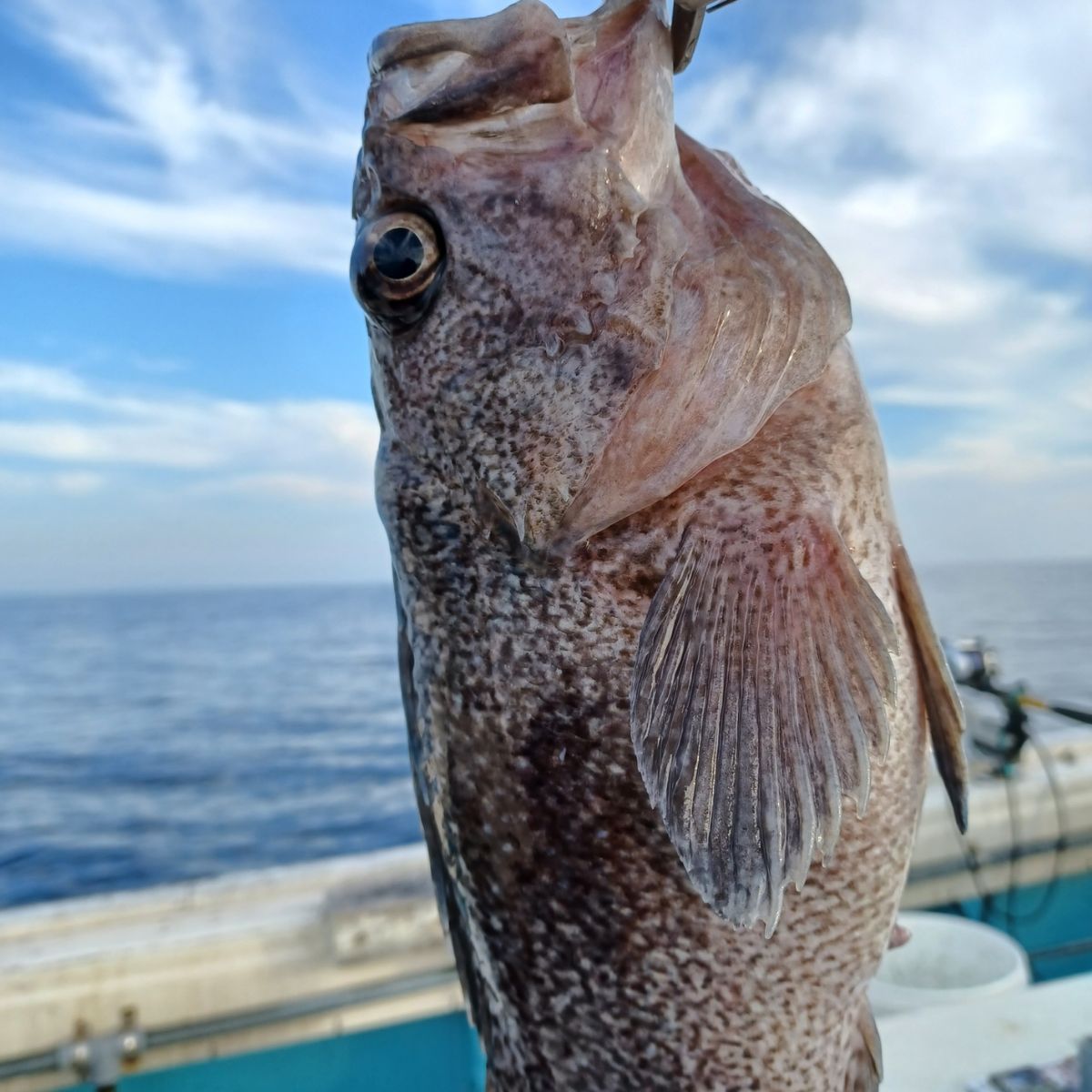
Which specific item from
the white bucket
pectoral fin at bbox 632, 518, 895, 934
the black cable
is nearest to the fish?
pectoral fin at bbox 632, 518, 895, 934

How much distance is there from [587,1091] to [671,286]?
1.34m

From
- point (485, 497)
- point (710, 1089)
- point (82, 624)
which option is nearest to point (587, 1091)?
point (710, 1089)

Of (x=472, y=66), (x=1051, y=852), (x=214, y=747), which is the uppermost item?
(x=472, y=66)

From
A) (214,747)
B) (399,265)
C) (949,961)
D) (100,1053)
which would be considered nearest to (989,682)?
(949,961)

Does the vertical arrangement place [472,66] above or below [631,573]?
above

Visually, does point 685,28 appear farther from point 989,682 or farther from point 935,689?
point 989,682

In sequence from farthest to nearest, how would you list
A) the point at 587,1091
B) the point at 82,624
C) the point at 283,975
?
the point at 82,624, the point at 283,975, the point at 587,1091

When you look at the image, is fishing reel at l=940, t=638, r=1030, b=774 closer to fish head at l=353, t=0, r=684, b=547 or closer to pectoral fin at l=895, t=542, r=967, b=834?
pectoral fin at l=895, t=542, r=967, b=834

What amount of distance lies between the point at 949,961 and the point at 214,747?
82.5ft

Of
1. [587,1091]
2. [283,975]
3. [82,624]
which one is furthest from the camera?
[82,624]

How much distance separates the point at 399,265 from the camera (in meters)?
1.37

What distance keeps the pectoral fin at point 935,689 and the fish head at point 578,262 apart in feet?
1.39

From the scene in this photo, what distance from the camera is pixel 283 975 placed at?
13.1ft

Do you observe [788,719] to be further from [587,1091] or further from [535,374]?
[587,1091]
